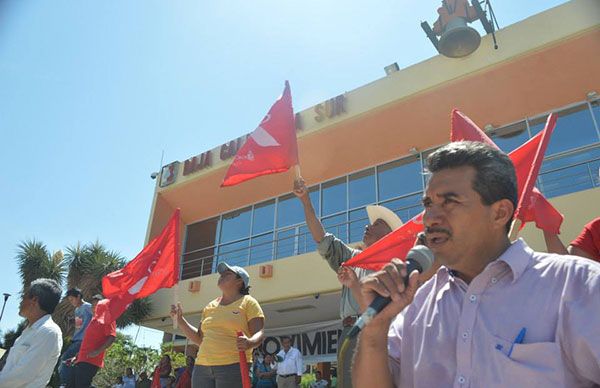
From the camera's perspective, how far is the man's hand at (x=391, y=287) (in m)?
1.34

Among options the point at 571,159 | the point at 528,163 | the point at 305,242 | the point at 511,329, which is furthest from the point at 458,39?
the point at 511,329

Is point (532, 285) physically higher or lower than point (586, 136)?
lower

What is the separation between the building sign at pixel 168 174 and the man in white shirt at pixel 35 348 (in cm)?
1030

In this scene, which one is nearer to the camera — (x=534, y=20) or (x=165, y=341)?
(x=534, y=20)

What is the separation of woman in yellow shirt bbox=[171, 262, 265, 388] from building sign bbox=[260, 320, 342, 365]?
296 inches

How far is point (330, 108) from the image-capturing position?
36.5ft

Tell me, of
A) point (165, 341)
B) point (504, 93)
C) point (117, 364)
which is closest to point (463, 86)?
point (504, 93)

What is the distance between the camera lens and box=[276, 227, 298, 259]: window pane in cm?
1220

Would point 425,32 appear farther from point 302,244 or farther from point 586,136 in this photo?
point 302,244

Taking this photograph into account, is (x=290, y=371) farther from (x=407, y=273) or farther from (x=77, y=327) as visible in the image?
(x=407, y=273)

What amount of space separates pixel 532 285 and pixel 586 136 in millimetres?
9393

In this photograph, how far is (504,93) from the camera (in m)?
9.45

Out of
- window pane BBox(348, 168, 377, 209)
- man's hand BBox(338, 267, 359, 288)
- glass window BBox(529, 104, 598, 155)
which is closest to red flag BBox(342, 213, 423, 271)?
man's hand BBox(338, 267, 359, 288)

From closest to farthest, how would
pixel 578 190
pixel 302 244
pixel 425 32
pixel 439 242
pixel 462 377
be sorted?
pixel 462 377, pixel 439 242, pixel 578 190, pixel 425 32, pixel 302 244
